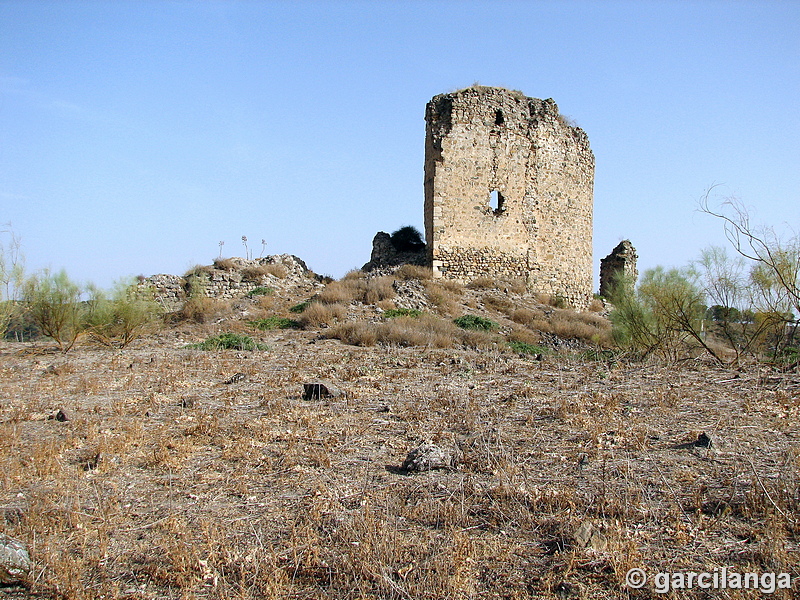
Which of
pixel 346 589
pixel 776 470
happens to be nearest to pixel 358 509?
pixel 346 589

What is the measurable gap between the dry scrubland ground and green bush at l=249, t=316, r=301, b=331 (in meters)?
6.45

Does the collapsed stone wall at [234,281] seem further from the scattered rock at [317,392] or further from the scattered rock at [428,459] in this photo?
the scattered rock at [428,459]

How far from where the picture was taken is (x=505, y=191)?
1780cm

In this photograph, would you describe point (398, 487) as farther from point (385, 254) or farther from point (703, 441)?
point (385, 254)

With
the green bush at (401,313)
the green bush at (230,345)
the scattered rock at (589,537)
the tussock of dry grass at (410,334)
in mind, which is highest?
the green bush at (401,313)

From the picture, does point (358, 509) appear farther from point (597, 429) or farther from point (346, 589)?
point (597, 429)

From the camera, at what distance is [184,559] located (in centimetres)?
297

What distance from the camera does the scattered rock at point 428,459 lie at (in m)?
4.15

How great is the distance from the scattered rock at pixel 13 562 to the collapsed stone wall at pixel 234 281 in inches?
558

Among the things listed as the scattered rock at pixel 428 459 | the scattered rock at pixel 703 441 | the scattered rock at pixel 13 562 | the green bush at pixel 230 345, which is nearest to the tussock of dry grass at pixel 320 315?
the green bush at pixel 230 345

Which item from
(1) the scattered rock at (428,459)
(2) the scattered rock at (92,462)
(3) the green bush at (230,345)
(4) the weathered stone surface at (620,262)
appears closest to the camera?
(1) the scattered rock at (428,459)

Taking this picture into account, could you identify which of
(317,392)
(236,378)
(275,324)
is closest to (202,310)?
(275,324)

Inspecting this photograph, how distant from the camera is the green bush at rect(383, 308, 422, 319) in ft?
46.1

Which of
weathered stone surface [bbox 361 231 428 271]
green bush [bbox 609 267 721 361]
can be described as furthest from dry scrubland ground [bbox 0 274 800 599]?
weathered stone surface [bbox 361 231 428 271]
